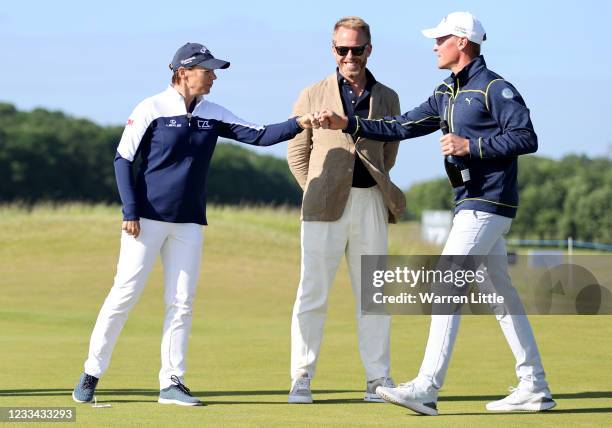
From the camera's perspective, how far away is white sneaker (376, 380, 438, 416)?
6773 mm

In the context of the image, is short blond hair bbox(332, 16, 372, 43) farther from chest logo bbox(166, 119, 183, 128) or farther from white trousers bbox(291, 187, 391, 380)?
chest logo bbox(166, 119, 183, 128)

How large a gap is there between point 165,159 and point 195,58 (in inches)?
25.4

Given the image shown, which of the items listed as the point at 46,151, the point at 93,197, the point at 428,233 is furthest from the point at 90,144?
the point at 428,233

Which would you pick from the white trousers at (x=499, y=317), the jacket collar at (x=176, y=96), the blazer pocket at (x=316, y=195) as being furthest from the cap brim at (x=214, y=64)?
the white trousers at (x=499, y=317)

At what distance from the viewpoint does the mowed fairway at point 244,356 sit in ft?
23.1

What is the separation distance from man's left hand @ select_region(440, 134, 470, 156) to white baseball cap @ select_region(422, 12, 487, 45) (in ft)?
1.96

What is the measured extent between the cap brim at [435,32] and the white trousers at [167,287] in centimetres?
187

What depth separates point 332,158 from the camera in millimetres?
7895

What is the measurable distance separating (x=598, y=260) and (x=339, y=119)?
16596mm

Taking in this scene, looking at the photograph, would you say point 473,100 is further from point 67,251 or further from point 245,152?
point 245,152

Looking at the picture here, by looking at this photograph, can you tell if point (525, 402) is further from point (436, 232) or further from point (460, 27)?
point (436, 232)

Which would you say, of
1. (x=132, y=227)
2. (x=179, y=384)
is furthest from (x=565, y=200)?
(x=132, y=227)

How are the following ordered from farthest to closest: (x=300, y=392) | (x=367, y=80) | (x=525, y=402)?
(x=367, y=80) → (x=300, y=392) → (x=525, y=402)

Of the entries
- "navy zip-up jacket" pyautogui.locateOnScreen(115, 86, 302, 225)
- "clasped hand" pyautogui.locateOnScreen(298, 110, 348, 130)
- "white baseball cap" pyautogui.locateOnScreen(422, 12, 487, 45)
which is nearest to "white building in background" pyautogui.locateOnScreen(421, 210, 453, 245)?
"clasped hand" pyautogui.locateOnScreen(298, 110, 348, 130)
